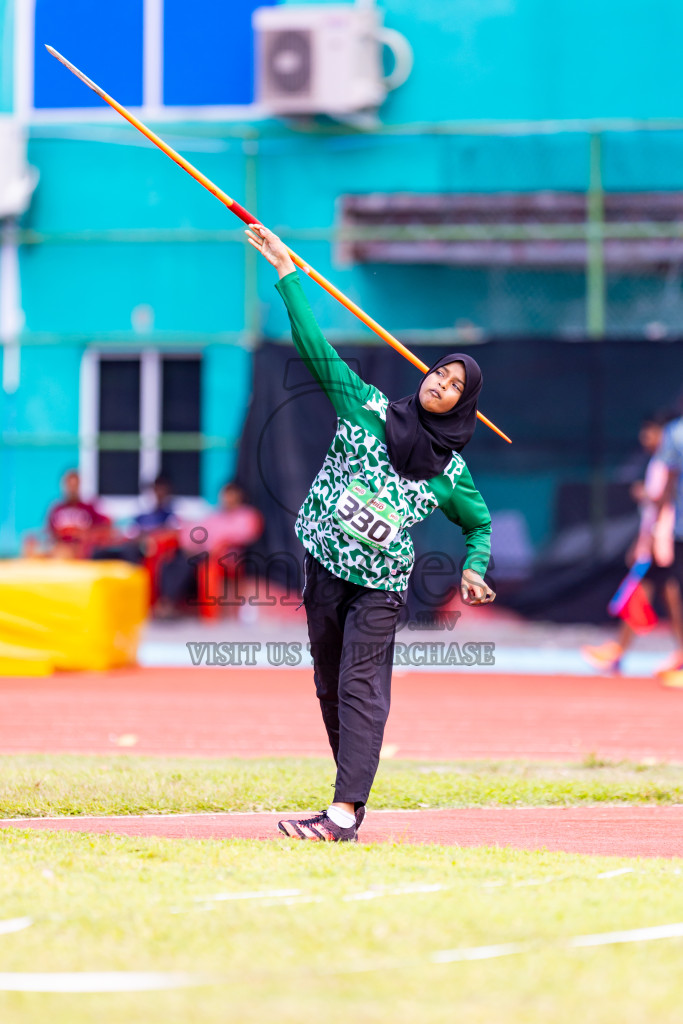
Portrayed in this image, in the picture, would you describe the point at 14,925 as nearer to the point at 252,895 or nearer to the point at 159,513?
the point at 252,895

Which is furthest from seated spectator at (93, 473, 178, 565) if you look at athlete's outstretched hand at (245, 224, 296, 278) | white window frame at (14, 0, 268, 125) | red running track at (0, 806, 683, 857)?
athlete's outstretched hand at (245, 224, 296, 278)

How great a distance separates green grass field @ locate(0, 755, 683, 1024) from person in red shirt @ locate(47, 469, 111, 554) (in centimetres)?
958

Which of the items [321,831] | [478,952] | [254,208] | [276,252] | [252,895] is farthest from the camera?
[254,208]

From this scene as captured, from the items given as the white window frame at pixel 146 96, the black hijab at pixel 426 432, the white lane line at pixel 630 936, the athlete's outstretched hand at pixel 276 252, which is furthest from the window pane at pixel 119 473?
the white lane line at pixel 630 936

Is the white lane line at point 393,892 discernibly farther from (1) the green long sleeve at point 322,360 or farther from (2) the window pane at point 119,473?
(2) the window pane at point 119,473

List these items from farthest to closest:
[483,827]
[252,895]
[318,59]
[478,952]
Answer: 1. [318,59]
2. [483,827]
3. [252,895]
4. [478,952]

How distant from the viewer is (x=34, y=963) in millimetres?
3686

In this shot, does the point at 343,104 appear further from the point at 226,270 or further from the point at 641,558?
the point at 641,558

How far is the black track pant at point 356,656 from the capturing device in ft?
18.5

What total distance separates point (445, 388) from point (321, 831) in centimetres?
168

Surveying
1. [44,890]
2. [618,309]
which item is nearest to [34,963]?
[44,890]

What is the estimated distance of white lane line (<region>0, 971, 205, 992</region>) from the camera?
3475 millimetres

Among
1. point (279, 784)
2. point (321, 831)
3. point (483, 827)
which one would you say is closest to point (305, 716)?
point (279, 784)

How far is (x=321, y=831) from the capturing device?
557 cm
